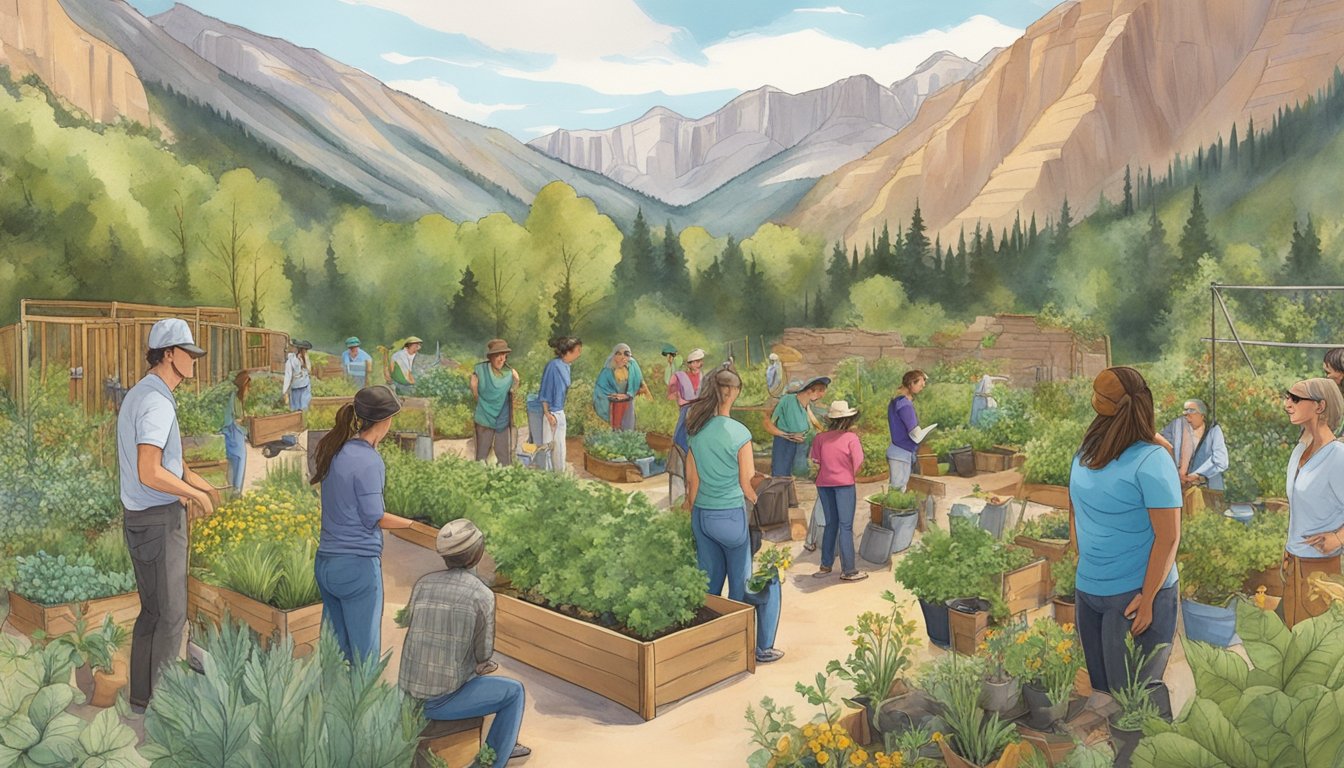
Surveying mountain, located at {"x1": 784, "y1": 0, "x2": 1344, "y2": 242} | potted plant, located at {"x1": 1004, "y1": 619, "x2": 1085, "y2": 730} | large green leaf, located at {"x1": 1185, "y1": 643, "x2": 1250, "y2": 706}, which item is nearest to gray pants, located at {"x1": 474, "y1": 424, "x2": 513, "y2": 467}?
potted plant, located at {"x1": 1004, "y1": 619, "x2": 1085, "y2": 730}

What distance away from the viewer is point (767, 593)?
5.36 metres

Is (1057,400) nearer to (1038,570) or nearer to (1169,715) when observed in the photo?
(1038,570)

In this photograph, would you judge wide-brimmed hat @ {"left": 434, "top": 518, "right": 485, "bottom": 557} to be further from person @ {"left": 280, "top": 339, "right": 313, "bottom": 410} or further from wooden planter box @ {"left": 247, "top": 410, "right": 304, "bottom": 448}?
wooden planter box @ {"left": 247, "top": 410, "right": 304, "bottom": 448}

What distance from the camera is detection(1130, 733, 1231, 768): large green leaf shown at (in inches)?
68.4

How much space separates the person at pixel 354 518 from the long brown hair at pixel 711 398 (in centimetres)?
179

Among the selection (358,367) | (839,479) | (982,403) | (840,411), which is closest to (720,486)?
(839,479)

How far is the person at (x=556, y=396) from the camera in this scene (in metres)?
8.48

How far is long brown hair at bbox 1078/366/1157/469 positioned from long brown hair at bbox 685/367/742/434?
2066mm

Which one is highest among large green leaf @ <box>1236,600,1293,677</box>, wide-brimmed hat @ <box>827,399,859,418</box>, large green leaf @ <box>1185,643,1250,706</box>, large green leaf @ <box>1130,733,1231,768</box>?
wide-brimmed hat @ <box>827,399,859,418</box>

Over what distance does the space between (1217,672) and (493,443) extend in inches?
300

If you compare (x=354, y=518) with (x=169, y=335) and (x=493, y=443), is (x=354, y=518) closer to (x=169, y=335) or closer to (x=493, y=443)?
(x=169, y=335)

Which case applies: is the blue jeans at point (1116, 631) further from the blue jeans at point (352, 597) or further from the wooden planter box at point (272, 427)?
the wooden planter box at point (272, 427)

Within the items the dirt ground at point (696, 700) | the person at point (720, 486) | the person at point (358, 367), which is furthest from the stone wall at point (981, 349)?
the person at point (720, 486)

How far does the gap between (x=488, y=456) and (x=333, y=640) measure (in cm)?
565
